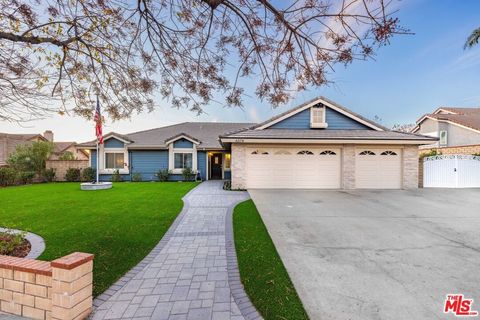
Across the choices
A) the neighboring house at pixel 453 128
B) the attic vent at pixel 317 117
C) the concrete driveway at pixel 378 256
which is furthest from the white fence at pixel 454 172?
the attic vent at pixel 317 117

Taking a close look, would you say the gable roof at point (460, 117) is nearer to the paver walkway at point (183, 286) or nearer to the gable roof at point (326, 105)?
the gable roof at point (326, 105)

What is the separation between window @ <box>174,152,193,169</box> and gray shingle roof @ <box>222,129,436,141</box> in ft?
21.1

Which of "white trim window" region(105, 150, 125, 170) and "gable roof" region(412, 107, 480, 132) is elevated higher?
"gable roof" region(412, 107, 480, 132)

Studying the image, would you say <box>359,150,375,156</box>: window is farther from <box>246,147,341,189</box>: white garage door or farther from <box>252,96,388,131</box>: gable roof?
<box>252,96,388,131</box>: gable roof

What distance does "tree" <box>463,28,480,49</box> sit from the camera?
52.5 ft

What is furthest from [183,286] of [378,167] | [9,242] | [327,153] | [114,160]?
[114,160]

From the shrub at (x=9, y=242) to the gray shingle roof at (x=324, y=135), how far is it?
9169 millimetres

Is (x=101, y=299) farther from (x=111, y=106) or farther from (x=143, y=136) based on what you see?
(x=143, y=136)

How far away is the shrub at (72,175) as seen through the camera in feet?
60.0

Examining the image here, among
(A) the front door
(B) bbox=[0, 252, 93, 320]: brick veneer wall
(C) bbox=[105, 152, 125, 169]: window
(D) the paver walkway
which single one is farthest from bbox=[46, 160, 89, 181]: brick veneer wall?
(B) bbox=[0, 252, 93, 320]: brick veneer wall

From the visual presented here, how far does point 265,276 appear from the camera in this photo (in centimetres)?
367

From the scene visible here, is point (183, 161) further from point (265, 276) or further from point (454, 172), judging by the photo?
point (454, 172)

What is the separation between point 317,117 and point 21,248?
14290mm

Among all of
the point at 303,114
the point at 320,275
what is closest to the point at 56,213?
the point at 320,275
